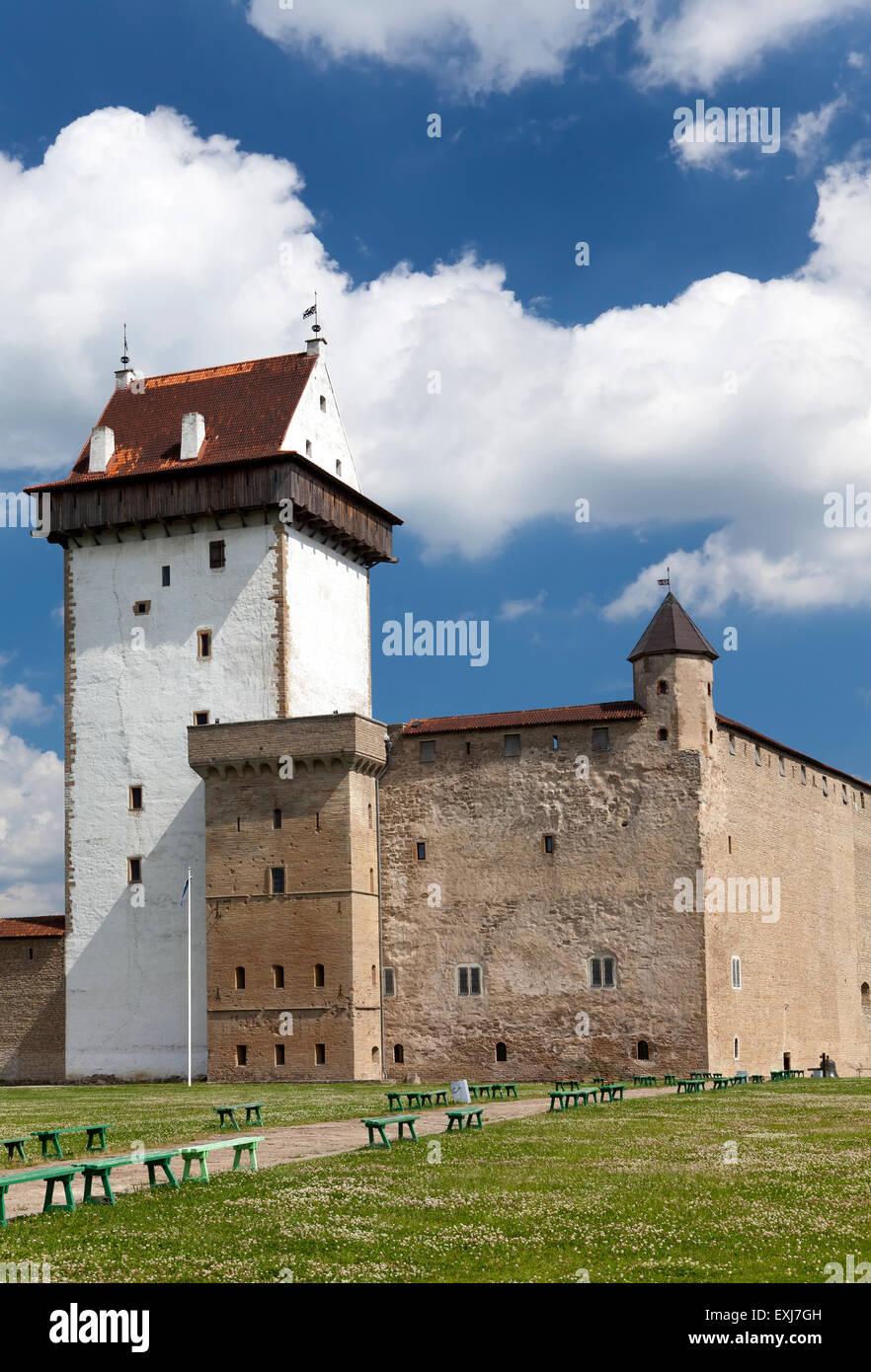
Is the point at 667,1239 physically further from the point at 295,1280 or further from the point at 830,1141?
the point at 830,1141

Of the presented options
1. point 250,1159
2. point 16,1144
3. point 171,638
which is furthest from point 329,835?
point 250,1159

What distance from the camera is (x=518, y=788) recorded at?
146ft

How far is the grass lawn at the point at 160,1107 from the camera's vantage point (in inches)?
922

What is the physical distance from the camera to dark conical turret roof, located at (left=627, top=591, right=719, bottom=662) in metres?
43.7

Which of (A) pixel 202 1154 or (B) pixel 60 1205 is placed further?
(A) pixel 202 1154

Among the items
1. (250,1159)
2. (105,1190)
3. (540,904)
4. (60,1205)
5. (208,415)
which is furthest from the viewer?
(208,415)

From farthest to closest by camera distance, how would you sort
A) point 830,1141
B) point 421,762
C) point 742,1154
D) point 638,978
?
1. point 421,762
2. point 638,978
3. point 830,1141
4. point 742,1154

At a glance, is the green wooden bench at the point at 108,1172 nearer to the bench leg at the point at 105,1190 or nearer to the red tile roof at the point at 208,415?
the bench leg at the point at 105,1190

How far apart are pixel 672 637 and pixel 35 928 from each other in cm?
2348

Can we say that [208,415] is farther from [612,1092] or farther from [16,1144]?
[16,1144]

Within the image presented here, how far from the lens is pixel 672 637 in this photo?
1720 inches

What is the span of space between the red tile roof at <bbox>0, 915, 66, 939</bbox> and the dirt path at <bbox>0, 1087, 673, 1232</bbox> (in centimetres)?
2308
